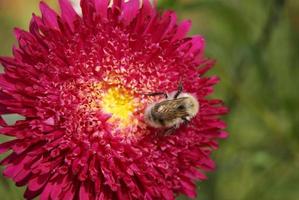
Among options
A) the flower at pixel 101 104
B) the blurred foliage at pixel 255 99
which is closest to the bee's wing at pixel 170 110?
the flower at pixel 101 104

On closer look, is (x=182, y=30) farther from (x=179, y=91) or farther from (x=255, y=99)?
(x=255, y=99)

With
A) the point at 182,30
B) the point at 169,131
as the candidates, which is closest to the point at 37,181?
the point at 169,131

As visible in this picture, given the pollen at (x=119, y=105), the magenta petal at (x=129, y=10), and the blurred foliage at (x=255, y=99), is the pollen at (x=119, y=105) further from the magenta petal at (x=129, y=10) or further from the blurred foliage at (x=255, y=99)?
the blurred foliage at (x=255, y=99)

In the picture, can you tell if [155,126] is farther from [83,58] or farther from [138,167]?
[83,58]

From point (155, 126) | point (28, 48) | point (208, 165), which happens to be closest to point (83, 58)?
point (28, 48)

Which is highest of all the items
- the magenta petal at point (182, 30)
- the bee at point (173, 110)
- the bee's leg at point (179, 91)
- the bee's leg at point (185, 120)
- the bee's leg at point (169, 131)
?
the magenta petal at point (182, 30)

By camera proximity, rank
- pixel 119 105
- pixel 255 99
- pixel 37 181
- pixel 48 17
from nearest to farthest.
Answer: pixel 37 181 < pixel 48 17 < pixel 119 105 < pixel 255 99

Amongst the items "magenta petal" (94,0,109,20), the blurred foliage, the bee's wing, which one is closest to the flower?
"magenta petal" (94,0,109,20)
